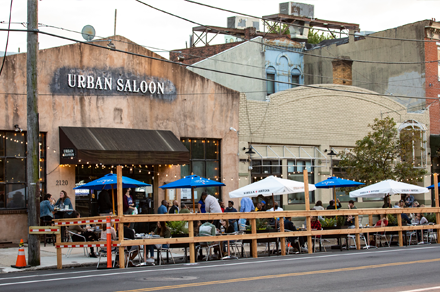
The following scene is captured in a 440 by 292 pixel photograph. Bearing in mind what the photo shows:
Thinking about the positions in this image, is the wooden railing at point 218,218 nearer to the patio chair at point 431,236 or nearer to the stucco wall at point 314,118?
the patio chair at point 431,236

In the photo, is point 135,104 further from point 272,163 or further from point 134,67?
point 272,163

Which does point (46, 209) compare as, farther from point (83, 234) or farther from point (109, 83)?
point (109, 83)

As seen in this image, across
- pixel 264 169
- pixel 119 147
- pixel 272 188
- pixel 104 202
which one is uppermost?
pixel 119 147

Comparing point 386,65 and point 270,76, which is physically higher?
point 386,65

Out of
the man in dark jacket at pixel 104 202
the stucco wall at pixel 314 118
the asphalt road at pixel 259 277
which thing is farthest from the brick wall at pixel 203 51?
the asphalt road at pixel 259 277

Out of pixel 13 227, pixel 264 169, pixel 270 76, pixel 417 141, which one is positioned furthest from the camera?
pixel 270 76

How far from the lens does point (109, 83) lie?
23078mm

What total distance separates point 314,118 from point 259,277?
19440 millimetres

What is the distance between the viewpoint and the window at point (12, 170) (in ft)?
67.8

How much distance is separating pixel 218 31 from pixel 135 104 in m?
20.0

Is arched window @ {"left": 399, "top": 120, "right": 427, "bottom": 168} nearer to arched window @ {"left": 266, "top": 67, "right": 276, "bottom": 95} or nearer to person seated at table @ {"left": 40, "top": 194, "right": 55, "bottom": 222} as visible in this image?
arched window @ {"left": 266, "top": 67, "right": 276, "bottom": 95}

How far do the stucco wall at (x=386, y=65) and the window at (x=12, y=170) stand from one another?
2314 cm

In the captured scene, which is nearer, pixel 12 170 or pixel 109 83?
pixel 12 170

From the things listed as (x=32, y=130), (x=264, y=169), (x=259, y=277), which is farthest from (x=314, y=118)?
(x=259, y=277)
